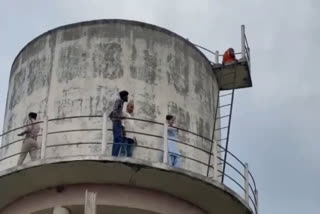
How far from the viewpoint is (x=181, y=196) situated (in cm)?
1675

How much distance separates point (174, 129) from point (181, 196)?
1.42 metres

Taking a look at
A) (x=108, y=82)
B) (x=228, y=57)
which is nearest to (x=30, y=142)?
(x=108, y=82)

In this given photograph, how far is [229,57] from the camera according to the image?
20.2 metres

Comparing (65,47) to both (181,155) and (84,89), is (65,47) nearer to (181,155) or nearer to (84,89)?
(84,89)

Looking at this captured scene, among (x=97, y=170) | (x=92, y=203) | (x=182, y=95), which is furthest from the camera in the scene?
(x=182, y=95)

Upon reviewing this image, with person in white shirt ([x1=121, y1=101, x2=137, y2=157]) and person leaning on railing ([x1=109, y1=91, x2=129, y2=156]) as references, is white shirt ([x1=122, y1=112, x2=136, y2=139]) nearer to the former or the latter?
person in white shirt ([x1=121, y1=101, x2=137, y2=157])

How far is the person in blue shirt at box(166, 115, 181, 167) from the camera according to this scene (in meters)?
16.5

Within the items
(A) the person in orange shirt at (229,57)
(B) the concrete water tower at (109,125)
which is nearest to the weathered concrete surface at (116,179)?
(B) the concrete water tower at (109,125)

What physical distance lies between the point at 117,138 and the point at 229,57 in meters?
5.15

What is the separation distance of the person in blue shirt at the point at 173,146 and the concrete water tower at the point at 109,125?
0.70 ft

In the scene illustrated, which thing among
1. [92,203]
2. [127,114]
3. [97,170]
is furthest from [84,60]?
[92,203]

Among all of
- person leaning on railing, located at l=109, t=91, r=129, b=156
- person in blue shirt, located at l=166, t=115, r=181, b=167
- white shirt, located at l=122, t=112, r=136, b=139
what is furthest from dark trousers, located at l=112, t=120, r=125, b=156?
person in blue shirt, located at l=166, t=115, r=181, b=167

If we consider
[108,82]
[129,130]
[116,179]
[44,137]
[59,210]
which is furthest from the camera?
[108,82]

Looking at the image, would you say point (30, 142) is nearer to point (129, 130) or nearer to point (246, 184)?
point (129, 130)
